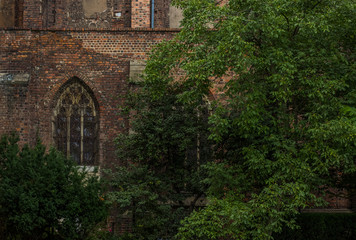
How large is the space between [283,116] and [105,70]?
24.0 feet

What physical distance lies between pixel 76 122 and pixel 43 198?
20.9 ft

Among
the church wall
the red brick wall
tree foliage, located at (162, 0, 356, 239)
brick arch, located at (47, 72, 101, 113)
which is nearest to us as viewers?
tree foliage, located at (162, 0, 356, 239)

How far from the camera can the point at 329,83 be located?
9.35 m

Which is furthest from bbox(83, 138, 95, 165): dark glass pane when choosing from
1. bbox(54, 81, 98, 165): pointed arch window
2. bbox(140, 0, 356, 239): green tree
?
bbox(140, 0, 356, 239): green tree

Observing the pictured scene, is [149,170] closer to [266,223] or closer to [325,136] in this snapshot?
[266,223]

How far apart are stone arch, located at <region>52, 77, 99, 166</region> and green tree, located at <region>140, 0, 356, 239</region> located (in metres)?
5.50

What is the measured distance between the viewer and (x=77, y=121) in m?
15.6

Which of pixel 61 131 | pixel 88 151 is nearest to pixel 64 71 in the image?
pixel 61 131

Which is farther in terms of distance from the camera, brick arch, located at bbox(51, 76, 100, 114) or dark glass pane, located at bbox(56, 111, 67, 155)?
dark glass pane, located at bbox(56, 111, 67, 155)

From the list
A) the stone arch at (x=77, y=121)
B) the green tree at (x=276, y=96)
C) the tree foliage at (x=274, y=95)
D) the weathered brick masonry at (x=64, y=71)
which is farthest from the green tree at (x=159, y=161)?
the stone arch at (x=77, y=121)

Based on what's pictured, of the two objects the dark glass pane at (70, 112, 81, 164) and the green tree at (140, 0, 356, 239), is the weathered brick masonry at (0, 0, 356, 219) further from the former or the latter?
the green tree at (140, 0, 356, 239)

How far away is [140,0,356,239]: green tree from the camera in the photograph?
9.23m

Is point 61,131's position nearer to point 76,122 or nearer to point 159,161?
point 76,122

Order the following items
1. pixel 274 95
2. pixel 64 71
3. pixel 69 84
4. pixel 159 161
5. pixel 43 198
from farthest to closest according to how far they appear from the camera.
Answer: pixel 69 84 → pixel 64 71 → pixel 159 161 → pixel 274 95 → pixel 43 198
